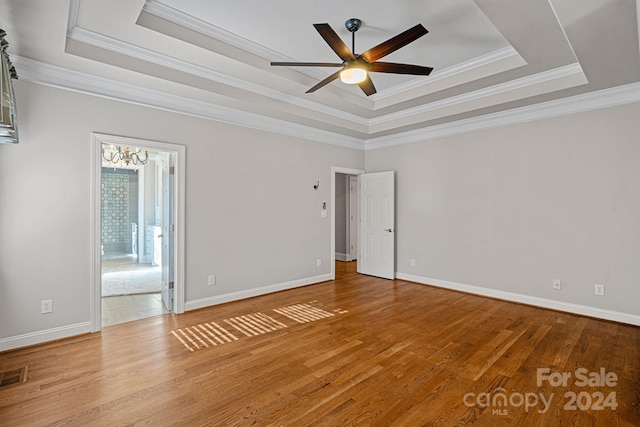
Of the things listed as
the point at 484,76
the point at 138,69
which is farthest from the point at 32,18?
the point at 484,76

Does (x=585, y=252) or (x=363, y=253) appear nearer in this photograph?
(x=585, y=252)

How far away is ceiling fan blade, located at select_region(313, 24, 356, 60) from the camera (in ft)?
7.67

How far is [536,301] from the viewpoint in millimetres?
4367

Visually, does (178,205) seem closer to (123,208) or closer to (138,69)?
(138,69)

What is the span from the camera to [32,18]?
7.78 feet

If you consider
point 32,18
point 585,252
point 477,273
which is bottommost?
point 477,273

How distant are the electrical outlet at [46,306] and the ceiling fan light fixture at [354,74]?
3.65 meters

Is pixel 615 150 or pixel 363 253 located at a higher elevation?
pixel 615 150

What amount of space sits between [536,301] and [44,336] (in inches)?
228

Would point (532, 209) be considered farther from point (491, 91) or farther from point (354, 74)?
point (354, 74)

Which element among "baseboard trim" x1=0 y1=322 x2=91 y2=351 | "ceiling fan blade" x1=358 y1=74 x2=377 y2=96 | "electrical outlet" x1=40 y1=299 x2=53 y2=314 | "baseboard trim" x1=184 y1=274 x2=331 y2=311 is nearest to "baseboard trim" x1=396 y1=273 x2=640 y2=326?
"baseboard trim" x1=184 y1=274 x2=331 y2=311

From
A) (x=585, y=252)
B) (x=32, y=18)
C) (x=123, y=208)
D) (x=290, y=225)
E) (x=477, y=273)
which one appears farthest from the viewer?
(x=123, y=208)

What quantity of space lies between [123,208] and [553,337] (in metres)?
9.24

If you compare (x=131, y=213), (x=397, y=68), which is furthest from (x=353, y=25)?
(x=131, y=213)
